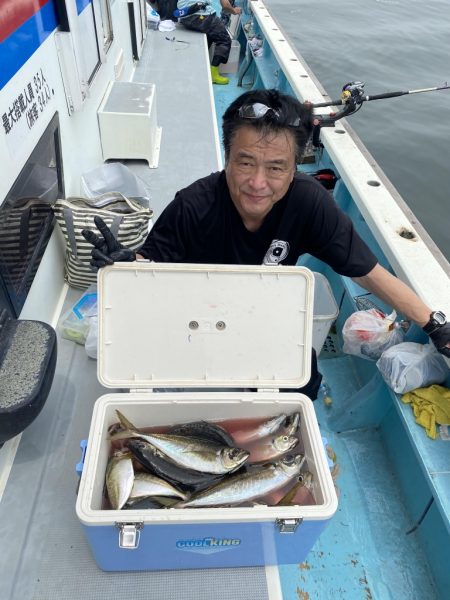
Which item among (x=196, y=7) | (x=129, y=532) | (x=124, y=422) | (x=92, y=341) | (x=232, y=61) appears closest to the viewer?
(x=129, y=532)

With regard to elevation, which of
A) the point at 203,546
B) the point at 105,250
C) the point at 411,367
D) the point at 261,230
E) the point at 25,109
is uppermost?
the point at 25,109

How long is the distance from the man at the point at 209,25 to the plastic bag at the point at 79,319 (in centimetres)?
610

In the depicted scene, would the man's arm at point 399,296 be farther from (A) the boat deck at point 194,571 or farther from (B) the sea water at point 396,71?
(B) the sea water at point 396,71

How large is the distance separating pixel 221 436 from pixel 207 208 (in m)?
0.99

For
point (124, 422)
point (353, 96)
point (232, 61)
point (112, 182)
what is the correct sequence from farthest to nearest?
point (232, 61) → point (353, 96) → point (112, 182) → point (124, 422)

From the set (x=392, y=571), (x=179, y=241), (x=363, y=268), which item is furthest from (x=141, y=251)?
(x=392, y=571)

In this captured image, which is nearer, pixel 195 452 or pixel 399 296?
pixel 195 452

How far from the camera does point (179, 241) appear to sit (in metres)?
1.96

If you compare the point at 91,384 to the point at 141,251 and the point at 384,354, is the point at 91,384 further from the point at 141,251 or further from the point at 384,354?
the point at 384,354

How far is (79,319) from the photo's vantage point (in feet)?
8.46

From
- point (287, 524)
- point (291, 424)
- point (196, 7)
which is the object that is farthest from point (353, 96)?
point (196, 7)

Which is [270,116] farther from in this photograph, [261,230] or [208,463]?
[208,463]

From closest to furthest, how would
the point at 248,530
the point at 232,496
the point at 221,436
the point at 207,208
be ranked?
the point at 248,530, the point at 232,496, the point at 221,436, the point at 207,208

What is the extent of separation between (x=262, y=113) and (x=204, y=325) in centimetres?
84
